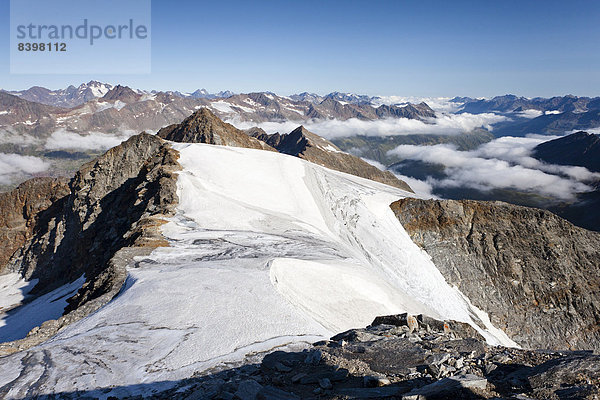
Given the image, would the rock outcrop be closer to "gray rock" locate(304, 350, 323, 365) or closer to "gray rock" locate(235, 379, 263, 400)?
"gray rock" locate(304, 350, 323, 365)

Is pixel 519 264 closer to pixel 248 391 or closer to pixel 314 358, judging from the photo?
pixel 314 358

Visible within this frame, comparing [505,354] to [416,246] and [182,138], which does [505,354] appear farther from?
[182,138]

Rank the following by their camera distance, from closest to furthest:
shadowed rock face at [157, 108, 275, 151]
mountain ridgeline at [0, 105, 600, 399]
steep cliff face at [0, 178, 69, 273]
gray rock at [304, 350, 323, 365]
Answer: mountain ridgeline at [0, 105, 600, 399] < gray rock at [304, 350, 323, 365] < steep cliff face at [0, 178, 69, 273] < shadowed rock face at [157, 108, 275, 151]

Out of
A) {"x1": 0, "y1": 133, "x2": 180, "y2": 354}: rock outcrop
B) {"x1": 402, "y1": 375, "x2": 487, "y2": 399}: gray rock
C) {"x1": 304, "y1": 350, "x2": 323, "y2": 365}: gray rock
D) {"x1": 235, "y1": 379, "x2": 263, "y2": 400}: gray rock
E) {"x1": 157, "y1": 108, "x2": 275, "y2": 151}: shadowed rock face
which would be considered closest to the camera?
→ {"x1": 402, "y1": 375, "x2": 487, "y2": 399}: gray rock

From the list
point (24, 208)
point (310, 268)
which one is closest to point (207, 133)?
point (24, 208)

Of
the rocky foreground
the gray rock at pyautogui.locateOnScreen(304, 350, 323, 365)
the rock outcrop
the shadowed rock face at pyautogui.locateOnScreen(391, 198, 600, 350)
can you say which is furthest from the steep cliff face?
the gray rock at pyautogui.locateOnScreen(304, 350, 323, 365)
